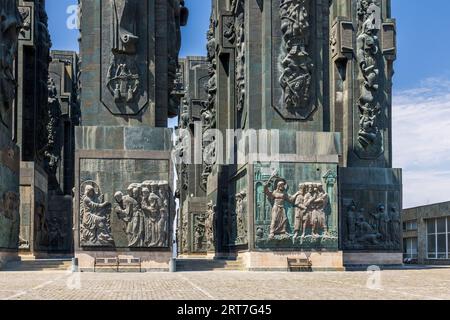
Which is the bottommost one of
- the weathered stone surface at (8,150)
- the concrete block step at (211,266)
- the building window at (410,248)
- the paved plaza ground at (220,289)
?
the building window at (410,248)

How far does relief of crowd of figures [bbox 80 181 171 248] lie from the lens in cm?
2936

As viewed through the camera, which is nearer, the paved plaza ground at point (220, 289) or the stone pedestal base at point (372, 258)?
the paved plaza ground at point (220, 289)

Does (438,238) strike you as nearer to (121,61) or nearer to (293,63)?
(293,63)

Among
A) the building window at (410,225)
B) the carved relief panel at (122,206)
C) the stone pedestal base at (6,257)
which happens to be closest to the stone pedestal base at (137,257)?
the carved relief panel at (122,206)

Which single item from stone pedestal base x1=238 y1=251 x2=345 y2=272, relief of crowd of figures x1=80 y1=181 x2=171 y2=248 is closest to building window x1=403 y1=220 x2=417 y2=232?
stone pedestal base x1=238 y1=251 x2=345 y2=272

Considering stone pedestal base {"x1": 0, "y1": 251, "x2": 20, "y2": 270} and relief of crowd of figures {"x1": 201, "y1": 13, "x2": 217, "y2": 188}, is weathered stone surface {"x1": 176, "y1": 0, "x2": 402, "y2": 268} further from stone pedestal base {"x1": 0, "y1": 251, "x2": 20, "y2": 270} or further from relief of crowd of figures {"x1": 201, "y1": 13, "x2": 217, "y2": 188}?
stone pedestal base {"x1": 0, "y1": 251, "x2": 20, "y2": 270}

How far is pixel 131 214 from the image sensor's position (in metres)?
29.5

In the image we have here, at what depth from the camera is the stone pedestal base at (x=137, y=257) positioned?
29250mm

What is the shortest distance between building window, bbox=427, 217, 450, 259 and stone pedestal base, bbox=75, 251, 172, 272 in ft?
106

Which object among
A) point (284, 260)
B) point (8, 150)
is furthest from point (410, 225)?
point (8, 150)

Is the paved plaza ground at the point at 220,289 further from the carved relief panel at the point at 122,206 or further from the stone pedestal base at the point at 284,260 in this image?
the stone pedestal base at the point at 284,260

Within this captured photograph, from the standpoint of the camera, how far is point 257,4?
105 feet

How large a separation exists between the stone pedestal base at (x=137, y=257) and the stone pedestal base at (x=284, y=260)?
10.4ft

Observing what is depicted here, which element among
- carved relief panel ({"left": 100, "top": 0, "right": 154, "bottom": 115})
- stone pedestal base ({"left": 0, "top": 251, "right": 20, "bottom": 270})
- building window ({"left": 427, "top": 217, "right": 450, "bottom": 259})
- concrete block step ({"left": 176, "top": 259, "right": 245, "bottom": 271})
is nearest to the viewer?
carved relief panel ({"left": 100, "top": 0, "right": 154, "bottom": 115})
